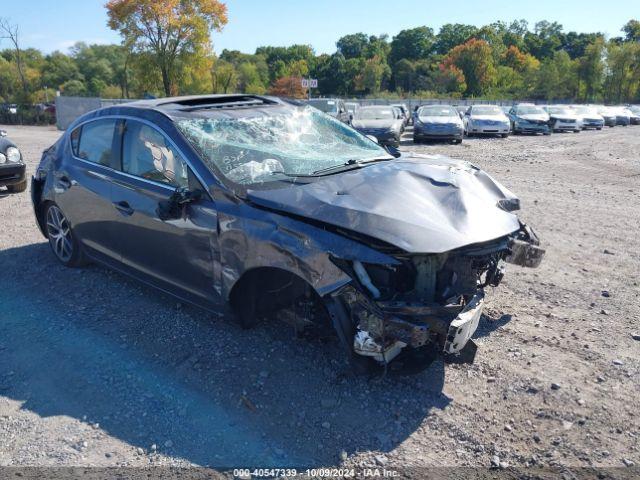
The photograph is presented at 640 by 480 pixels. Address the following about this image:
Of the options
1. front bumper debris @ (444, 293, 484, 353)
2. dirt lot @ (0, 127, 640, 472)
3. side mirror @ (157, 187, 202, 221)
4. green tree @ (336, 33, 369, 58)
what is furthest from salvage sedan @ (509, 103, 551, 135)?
green tree @ (336, 33, 369, 58)

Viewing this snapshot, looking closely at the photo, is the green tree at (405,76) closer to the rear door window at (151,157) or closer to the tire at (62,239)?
the tire at (62,239)

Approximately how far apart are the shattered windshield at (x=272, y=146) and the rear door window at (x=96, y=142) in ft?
3.37

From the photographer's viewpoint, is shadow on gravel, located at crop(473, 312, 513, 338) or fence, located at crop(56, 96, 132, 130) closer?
shadow on gravel, located at crop(473, 312, 513, 338)

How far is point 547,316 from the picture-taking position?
14.0 ft

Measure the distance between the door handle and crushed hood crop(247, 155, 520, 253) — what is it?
4.33ft

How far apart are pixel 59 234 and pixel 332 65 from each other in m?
97.7

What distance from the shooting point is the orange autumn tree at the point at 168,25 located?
33.7 m

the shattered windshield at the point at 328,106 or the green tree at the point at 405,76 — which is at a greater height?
the green tree at the point at 405,76

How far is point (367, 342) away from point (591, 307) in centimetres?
247

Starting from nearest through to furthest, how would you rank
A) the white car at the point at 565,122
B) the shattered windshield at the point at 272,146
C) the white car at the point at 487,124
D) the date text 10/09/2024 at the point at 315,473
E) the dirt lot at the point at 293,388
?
the date text 10/09/2024 at the point at 315,473 < the dirt lot at the point at 293,388 < the shattered windshield at the point at 272,146 < the white car at the point at 487,124 < the white car at the point at 565,122

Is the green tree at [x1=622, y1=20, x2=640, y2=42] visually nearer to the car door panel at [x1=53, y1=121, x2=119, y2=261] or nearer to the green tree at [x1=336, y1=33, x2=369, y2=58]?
the green tree at [x1=336, y1=33, x2=369, y2=58]

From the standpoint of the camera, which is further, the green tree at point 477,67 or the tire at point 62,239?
the green tree at point 477,67

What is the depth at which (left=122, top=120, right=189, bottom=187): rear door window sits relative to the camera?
384 cm

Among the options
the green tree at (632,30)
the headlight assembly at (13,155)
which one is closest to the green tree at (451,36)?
the green tree at (632,30)
